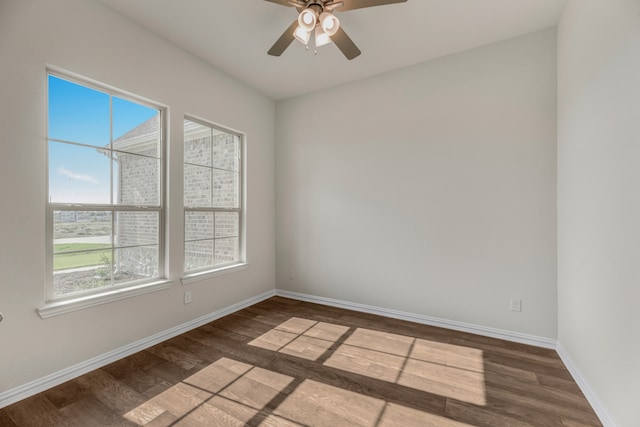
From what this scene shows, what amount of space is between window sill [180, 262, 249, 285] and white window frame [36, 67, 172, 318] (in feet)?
0.63

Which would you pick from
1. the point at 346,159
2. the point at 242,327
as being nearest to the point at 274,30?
the point at 346,159

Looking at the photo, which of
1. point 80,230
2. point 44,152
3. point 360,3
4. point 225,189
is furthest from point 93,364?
point 360,3

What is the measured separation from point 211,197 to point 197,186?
22 centimetres

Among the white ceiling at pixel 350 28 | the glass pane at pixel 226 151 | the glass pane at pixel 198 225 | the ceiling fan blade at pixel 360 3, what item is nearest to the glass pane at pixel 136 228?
the glass pane at pixel 198 225

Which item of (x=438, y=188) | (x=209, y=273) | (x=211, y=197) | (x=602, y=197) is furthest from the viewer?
(x=211, y=197)

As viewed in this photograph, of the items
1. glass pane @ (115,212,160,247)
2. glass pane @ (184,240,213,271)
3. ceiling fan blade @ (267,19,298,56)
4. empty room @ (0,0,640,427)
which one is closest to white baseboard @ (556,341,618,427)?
empty room @ (0,0,640,427)

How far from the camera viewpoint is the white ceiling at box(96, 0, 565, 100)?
2.24 metres

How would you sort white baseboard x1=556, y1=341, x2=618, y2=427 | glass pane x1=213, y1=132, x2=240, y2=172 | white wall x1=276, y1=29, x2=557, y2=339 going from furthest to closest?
glass pane x1=213, y1=132, x2=240, y2=172, white wall x1=276, y1=29, x2=557, y2=339, white baseboard x1=556, y1=341, x2=618, y2=427

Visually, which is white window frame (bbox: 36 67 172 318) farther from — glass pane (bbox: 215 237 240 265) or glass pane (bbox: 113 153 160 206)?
glass pane (bbox: 215 237 240 265)

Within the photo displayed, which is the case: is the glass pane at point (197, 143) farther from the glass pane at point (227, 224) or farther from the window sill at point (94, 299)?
the window sill at point (94, 299)

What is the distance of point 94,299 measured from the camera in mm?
2131

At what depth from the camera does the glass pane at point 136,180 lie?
2391 millimetres

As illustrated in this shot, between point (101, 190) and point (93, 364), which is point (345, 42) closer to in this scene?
point (101, 190)

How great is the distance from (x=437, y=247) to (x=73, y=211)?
3.38 metres
